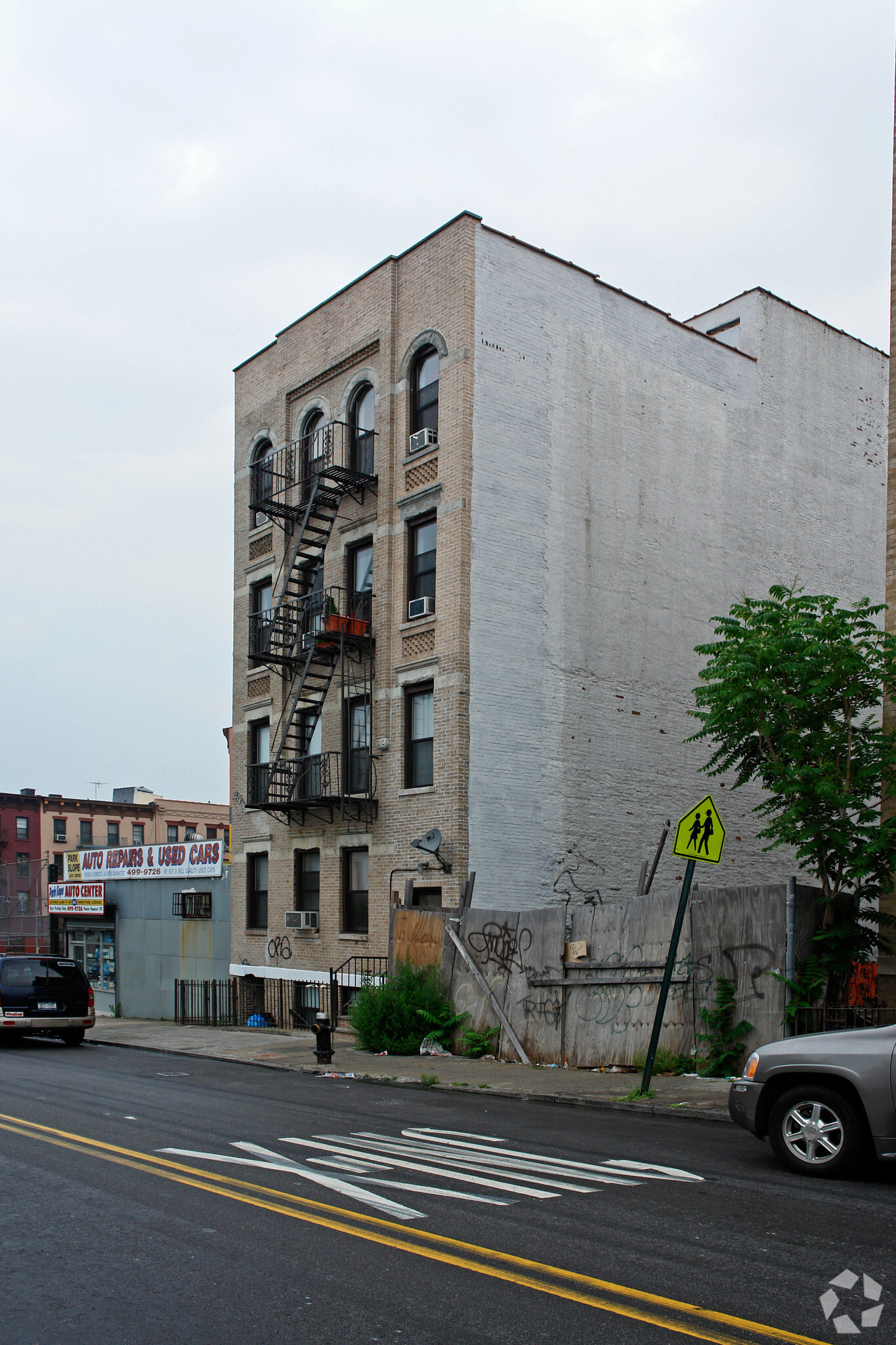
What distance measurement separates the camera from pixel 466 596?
2138cm

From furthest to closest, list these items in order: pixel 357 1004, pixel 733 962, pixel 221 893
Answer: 1. pixel 221 893
2. pixel 357 1004
3. pixel 733 962

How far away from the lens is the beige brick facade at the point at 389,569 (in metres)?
21.4

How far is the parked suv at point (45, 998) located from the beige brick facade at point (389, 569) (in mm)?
4434

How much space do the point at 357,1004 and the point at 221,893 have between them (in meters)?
10.8

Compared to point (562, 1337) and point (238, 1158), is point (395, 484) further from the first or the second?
point (562, 1337)

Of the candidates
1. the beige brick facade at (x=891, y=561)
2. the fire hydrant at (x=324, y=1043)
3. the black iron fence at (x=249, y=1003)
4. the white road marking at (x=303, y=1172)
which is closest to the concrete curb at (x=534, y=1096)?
the fire hydrant at (x=324, y=1043)

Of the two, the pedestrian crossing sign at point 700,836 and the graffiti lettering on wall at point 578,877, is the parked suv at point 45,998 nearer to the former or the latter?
the graffiti lettering on wall at point 578,877

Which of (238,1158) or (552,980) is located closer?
(238,1158)

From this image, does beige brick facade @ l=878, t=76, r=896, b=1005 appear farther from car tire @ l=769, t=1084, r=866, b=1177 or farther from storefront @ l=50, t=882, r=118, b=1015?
storefront @ l=50, t=882, r=118, b=1015

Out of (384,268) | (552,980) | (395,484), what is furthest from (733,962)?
(384,268)

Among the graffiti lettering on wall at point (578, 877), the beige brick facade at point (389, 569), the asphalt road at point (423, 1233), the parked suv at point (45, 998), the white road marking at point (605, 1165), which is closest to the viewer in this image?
the asphalt road at point (423, 1233)

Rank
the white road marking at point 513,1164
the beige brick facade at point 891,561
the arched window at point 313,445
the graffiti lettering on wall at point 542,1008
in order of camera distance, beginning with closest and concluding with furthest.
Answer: the white road marking at point 513,1164 → the beige brick facade at point 891,561 → the graffiti lettering on wall at point 542,1008 → the arched window at point 313,445

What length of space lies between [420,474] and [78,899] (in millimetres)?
18717

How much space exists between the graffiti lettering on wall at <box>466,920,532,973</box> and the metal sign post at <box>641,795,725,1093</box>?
4.26m
